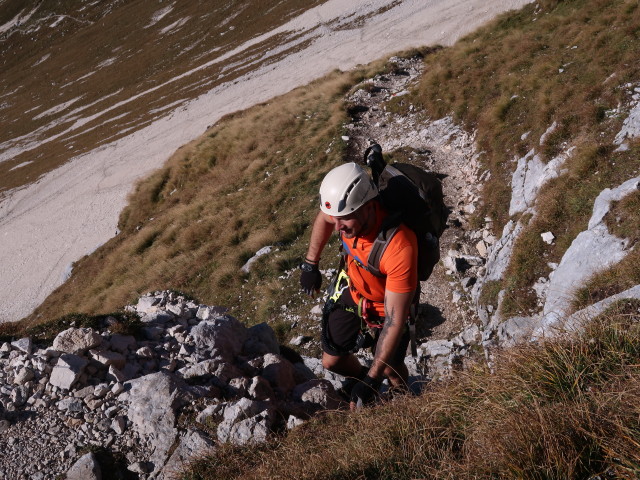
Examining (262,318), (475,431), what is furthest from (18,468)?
(262,318)

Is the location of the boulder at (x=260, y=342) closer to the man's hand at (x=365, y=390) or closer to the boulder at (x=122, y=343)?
the boulder at (x=122, y=343)

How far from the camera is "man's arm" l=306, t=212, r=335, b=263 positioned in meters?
6.00

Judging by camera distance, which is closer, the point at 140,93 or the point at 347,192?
the point at 347,192

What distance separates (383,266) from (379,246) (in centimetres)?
21

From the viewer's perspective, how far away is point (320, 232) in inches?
240

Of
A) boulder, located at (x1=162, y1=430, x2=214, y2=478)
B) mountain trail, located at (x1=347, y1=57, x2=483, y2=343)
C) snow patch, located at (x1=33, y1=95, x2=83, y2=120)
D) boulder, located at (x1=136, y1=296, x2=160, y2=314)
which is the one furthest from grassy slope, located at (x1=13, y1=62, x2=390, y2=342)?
snow patch, located at (x1=33, y1=95, x2=83, y2=120)

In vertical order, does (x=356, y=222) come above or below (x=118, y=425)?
above

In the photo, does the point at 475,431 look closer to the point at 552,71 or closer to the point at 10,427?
the point at 10,427

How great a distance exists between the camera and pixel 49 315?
2294cm

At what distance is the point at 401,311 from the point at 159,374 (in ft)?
12.8

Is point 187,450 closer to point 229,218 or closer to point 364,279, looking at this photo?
point 364,279

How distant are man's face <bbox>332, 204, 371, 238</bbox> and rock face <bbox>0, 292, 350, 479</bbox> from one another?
8.34ft

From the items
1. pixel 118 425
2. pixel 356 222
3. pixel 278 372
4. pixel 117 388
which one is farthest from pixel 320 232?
pixel 117 388

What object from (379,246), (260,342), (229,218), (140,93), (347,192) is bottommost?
(140,93)
